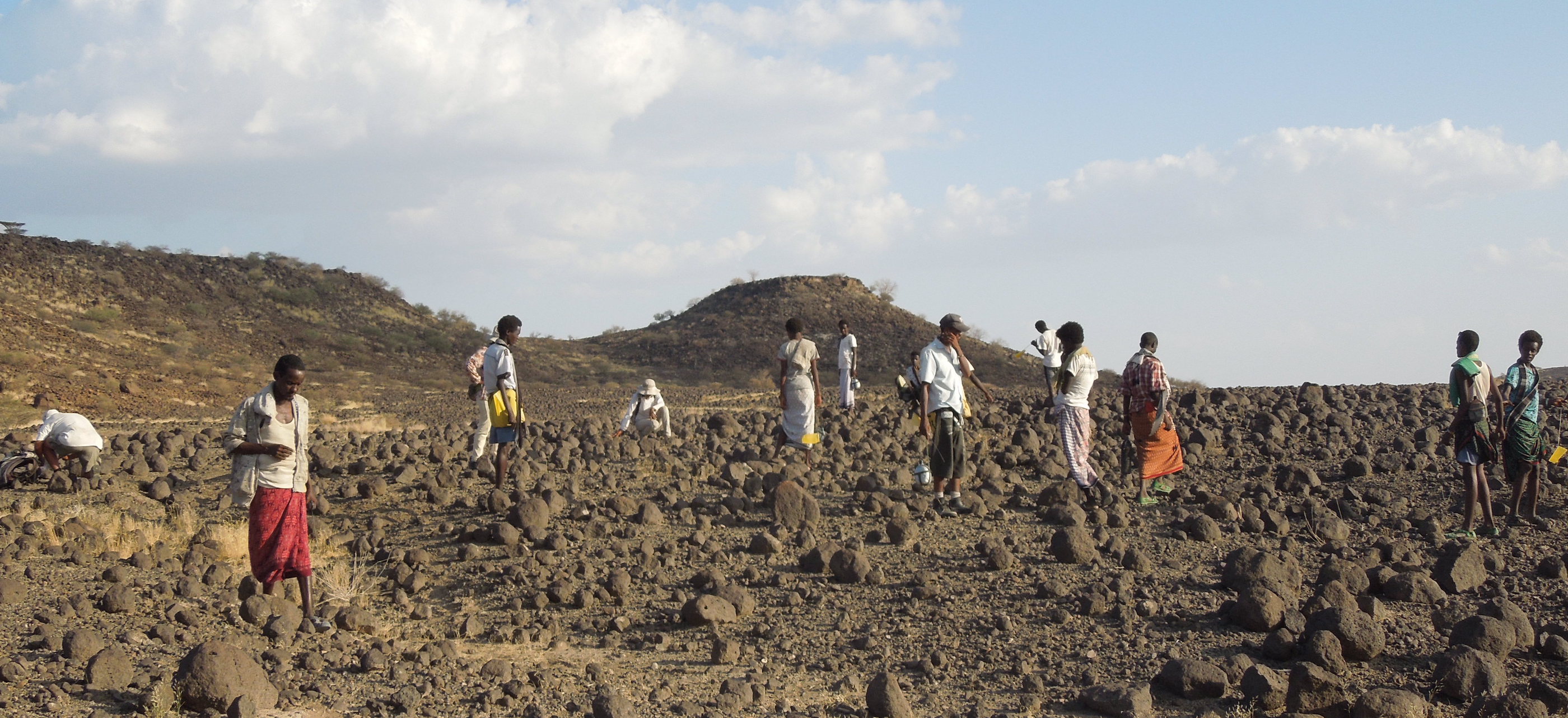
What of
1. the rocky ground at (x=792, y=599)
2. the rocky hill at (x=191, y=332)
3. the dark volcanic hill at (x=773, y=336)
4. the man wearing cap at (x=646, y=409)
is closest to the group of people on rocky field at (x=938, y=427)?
the rocky ground at (x=792, y=599)

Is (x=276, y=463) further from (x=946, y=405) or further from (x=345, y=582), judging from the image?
(x=946, y=405)

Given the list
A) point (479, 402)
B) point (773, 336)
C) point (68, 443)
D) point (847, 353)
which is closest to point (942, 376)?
point (479, 402)

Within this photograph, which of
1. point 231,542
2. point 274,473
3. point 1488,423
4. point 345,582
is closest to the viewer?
point 274,473

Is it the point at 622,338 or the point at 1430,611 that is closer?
the point at 1430,611

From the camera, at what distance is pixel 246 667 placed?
480 cm

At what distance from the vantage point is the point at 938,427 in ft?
29.0

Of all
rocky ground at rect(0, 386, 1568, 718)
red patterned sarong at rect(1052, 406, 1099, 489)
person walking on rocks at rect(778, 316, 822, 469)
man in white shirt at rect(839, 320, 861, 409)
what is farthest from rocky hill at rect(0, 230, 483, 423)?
red patterned sarong at rect(1052, 406, 1099, 489)

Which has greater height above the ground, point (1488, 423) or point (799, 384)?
point (799, 384)

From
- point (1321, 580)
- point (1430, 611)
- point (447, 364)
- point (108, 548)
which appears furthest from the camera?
point (447, 364)

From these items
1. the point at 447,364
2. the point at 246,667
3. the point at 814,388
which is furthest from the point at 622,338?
the point at 246,667

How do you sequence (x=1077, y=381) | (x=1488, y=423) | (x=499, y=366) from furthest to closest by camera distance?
(x=499, y=366) < (x=1077, y=381) < (x=1488, y=423)

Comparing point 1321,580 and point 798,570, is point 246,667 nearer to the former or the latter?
point 798,570

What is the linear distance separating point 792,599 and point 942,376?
268cm

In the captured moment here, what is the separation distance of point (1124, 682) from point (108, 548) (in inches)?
263
